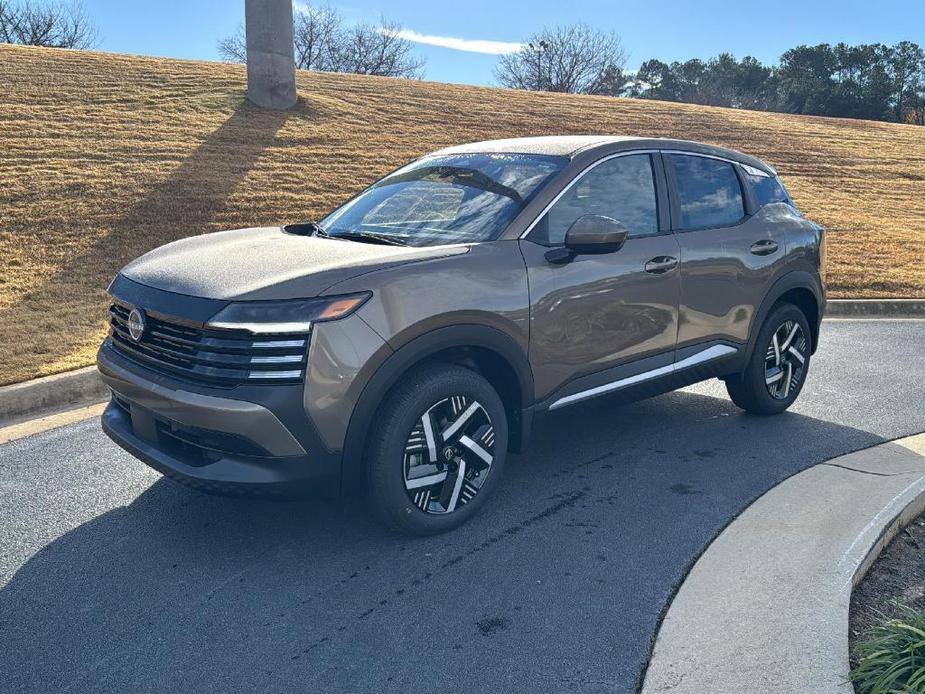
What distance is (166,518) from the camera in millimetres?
4004

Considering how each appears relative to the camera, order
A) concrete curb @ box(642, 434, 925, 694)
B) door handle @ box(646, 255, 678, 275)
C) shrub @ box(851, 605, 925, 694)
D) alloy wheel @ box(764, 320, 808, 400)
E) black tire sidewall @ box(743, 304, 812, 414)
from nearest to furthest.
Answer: shrub @ box(851, 605, 925, 694) → concrete curb @ box(642, 434, 925, 694) → door handle @ box(646, 255, 678, 275) → black tire sidewall @ box(743, 304, 812, 414) → alloy wheel @ box(764, 320, 808, 400)

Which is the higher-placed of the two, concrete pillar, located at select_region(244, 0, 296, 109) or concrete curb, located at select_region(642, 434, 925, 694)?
concrete pillar, located at select_region(244, 0, 296, 109)

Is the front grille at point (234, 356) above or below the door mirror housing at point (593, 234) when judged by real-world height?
below

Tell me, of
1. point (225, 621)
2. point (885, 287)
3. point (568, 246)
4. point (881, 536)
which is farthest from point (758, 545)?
point (885, 287)

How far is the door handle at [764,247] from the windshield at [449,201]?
1.58 meters

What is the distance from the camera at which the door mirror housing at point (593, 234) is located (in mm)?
3965

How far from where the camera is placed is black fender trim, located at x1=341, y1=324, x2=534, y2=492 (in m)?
3.41

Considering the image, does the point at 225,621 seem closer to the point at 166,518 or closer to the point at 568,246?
the point at 166,518

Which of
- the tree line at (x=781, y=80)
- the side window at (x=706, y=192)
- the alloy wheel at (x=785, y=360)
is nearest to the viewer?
the side window at (x=706, y=192)

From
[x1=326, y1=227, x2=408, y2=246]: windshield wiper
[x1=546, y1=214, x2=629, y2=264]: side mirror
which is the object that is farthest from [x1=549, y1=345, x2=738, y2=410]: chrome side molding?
[x1=326, y1=227, x2=408, y2=246]: windshield wiper

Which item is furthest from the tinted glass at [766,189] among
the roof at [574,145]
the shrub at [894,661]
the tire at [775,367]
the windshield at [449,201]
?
the shrub at [894,661]

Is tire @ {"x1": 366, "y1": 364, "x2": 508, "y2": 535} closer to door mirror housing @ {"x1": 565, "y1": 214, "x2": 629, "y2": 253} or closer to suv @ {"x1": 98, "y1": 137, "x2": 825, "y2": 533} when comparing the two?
suv @ {"x1": 98, "y1": 137, "x2": 825, "y2": 533}

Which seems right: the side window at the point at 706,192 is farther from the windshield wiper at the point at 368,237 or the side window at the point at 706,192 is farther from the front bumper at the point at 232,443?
the front bumper at the point at 232,443

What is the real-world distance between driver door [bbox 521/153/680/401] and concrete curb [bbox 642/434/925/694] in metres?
1.03
